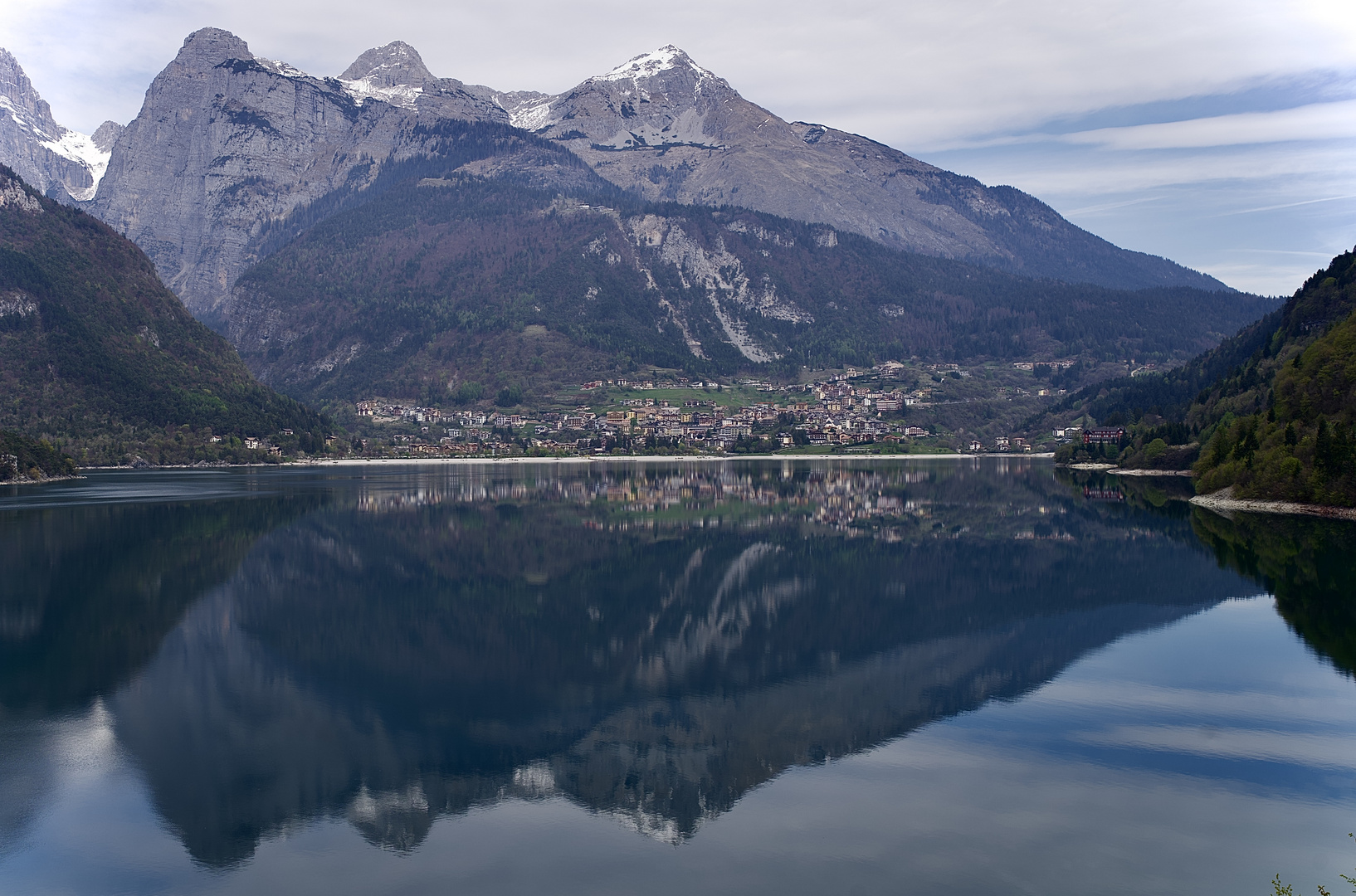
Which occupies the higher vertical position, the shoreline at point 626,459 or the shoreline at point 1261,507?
the shoreline at point 1261,507

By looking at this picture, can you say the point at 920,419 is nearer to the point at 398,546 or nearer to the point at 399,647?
the point at 398,546

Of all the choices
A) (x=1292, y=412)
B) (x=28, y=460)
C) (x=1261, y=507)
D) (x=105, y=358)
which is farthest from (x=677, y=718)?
(x=105, y=358)

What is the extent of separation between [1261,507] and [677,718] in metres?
46.6

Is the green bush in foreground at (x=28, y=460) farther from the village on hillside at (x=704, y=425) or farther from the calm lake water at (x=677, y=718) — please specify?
the calm lake water at (x=677, y=718)

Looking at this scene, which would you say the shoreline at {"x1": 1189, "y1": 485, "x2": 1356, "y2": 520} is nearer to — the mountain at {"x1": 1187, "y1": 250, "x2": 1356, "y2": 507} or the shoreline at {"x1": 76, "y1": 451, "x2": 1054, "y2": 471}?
the mountain at {"x1": 1187, "y1": 250, "x2": 1356, "y2": 507}

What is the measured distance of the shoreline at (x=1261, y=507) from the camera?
48406mm

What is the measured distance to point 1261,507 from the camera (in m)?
53.7

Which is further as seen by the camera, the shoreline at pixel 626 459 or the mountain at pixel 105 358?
the shoreline at pixel 626 459

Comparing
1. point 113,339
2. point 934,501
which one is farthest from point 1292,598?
point 113,339

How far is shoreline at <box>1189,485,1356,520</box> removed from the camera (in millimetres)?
48406

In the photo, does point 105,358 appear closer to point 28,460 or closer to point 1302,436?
point 28,460

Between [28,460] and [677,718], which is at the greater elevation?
[28,460]

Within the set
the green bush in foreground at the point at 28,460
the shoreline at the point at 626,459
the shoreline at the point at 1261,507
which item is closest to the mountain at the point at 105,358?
the shoreline at the point at 626,459

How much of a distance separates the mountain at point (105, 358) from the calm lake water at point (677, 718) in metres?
89.2
